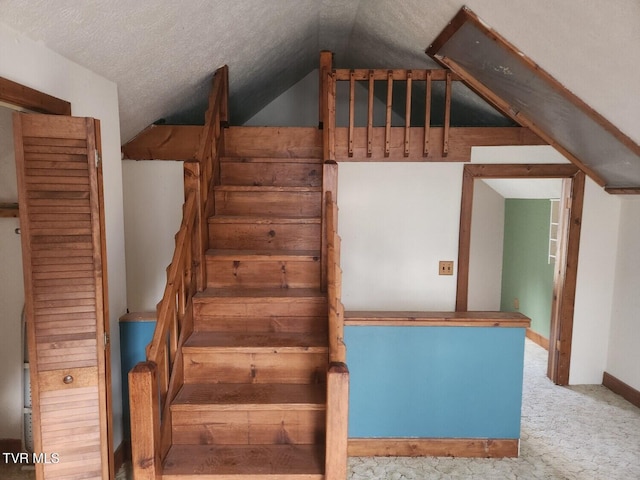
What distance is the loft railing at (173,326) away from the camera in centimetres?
149

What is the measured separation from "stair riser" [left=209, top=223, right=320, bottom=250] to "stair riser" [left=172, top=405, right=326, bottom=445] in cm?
106

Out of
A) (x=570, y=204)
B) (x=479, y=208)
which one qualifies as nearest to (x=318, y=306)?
(x=570, y=204)

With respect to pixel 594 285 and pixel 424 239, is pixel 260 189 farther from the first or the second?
pixel 594 285

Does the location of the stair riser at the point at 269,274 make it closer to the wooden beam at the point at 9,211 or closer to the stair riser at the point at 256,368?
the stair riser at the point at 256,368

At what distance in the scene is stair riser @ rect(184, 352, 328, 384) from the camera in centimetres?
195

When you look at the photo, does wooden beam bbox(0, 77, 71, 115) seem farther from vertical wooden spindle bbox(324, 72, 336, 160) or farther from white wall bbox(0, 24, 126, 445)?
vertical wooden spindle bbox(324, 72, 336, 160)

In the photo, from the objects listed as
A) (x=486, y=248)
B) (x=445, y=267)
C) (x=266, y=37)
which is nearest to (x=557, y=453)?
(x=445, y=267)

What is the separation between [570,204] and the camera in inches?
128

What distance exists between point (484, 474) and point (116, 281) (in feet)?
7.65

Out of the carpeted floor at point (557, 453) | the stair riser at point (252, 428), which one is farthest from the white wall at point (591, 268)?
the stair riser at point (252, 428)

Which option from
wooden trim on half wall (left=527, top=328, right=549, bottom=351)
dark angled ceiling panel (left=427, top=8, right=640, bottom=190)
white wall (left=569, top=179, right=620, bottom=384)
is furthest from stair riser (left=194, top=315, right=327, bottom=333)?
wooden trim on half wall (left=527, top=328, right=549, bottom=351)

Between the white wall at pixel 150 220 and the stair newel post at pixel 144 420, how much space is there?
1903mm

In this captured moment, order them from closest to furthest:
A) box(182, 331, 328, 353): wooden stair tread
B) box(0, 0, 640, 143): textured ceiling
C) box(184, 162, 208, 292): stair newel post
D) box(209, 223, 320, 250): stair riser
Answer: box(0, 0, 640, 143): textured ceiling, box(182, 331, 328, 353): wooden stair tread, box(184, 162, 208, 292): stair newel post, box(209, 223, 320, 250): stair riser

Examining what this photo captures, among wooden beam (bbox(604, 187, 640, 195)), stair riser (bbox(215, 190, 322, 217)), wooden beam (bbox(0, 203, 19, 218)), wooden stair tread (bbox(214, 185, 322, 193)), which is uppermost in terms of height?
wooden beam (bbox(604, 187, 640, 195))
